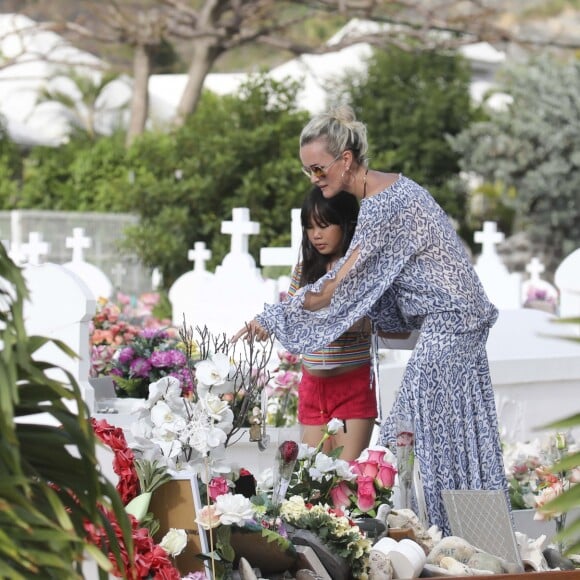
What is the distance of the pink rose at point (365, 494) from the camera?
393cm

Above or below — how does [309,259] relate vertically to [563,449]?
above

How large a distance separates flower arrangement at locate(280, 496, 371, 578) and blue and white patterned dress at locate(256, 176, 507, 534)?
969mm

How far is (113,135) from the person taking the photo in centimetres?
2573

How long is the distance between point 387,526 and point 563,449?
914 mm

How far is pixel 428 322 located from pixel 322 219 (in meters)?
0.68

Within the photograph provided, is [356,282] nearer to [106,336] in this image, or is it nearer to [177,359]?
Answer: [177,359]

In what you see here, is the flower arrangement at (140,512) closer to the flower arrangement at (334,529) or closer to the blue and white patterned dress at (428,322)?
the flower arrangement at (334,529)

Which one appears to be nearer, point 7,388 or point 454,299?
point 7,388

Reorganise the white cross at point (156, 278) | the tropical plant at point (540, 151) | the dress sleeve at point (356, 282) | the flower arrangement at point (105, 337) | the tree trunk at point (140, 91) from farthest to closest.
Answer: the tree trunk at point (140, 91)
the tropical plant at point (540, 151)
the white cross at point (156, 278)
the flower arrangement at point (105, 337)
the dress sleeve at point (356, 282)

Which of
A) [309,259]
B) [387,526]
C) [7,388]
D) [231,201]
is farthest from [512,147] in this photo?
[7,388]

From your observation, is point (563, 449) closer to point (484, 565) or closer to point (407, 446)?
point (407, 446)

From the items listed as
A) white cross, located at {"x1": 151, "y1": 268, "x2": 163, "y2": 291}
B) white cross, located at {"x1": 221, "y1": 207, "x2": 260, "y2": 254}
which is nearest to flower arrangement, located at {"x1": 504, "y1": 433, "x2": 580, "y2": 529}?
white cross, located at {"x1": 221, "y1": 207, "x2": 260, "y2": 254}

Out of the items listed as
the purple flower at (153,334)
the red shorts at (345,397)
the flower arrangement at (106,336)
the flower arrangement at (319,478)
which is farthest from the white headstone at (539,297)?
the flower arrangement at (319,478)

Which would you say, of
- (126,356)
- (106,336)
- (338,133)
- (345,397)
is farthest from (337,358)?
(106,336)
